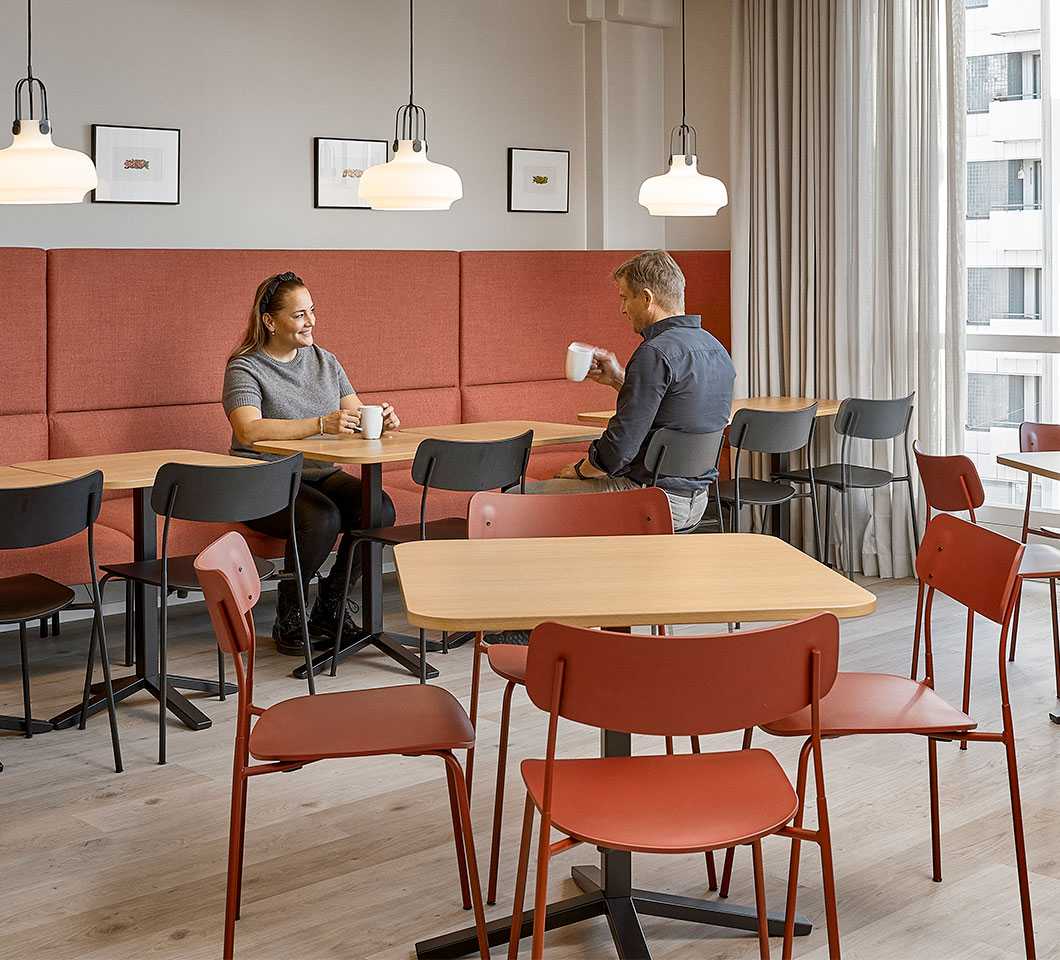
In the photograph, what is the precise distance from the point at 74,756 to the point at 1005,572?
2430mm

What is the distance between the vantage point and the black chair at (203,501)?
3.59 m

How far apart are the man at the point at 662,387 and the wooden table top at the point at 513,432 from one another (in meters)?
0.13

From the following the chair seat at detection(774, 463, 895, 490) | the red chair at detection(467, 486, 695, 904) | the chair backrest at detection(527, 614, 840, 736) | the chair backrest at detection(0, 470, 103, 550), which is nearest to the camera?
the chair backrest at detection(527, 614, 840, 736)

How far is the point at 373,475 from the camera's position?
14.8 feet

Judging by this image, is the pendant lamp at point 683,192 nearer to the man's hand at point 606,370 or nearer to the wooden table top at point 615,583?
the man's hand at point 606,370

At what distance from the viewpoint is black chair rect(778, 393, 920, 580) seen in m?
5.51

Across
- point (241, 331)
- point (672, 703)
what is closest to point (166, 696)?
point (241, 331)

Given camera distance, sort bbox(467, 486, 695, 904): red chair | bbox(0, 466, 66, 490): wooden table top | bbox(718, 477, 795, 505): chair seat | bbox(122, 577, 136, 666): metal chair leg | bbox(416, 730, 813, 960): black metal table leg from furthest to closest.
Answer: bbox(718, 477, 795, 505): chair seat < bbox(122, 577, 136, 666): metal chair leg < bbox(0, 466, 66, 490): wooden table top < bbox(467, 486, 695, 904): red chair < bbox(416, 730, 813, 960): black metal table leg

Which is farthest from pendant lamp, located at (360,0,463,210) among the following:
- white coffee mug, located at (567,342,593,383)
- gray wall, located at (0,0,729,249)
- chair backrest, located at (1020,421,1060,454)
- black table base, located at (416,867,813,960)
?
black table base, located at (416,867,813,960)

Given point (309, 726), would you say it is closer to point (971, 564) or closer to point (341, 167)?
point (971, 564)

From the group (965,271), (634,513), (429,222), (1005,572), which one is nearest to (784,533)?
(965,271)

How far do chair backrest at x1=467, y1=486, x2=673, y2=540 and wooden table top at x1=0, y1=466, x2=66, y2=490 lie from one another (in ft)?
4.24

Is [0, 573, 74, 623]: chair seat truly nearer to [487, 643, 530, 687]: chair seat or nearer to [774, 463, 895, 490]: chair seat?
[487, 643, 530, 687]: chair seat

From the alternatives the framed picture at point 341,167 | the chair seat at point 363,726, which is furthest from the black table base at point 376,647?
the framed picture at point 341,167
